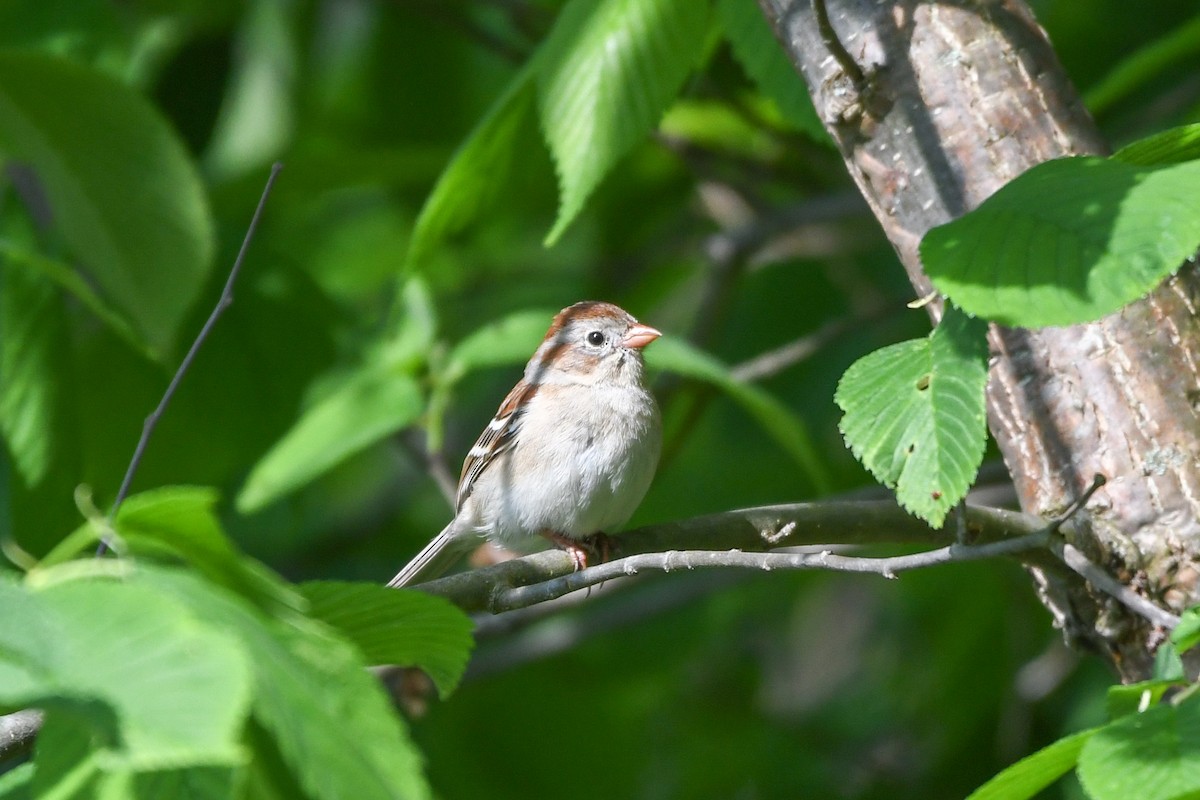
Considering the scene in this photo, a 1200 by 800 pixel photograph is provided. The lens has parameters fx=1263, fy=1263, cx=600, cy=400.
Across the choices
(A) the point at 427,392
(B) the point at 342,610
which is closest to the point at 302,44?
(A) the point at 427,392

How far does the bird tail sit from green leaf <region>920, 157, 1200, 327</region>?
121 inches

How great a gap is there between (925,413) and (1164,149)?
1.95 ft

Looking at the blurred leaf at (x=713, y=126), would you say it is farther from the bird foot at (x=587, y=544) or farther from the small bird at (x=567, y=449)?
the bird foot at (x=587, y=544)

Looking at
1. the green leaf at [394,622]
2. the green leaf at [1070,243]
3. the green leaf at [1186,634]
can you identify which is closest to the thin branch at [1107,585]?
the green leaf at [1186,634]

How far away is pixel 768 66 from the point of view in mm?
3549

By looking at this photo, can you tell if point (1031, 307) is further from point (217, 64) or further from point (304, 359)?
point (217, 64)

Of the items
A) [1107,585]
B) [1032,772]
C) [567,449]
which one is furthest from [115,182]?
[1032,772]

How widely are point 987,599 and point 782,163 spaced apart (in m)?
2.24

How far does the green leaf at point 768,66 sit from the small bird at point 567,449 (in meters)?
1.15

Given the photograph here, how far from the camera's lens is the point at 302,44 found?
6707 millimetres

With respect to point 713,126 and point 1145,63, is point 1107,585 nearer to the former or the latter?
point 1145,63

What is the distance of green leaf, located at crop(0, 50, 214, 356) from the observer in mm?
3559

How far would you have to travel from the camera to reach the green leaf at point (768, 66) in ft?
11.5

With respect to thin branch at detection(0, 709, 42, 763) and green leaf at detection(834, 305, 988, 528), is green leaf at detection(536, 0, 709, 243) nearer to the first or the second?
green leaf at detection(834, 305, 988, 528)
